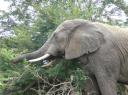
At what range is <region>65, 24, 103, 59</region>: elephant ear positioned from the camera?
6.89 meters

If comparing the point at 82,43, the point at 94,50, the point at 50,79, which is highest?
the point at 82,43

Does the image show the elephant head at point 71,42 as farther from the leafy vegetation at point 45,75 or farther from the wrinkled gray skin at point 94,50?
the leafy vegetation at point 45,75

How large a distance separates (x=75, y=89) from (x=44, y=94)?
26.1 inches

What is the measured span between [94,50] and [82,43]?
0.73 feet

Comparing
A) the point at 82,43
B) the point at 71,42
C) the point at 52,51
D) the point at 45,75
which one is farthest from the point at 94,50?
the point at 45,75

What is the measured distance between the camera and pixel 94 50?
689 cm

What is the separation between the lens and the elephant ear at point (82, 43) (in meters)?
6.89

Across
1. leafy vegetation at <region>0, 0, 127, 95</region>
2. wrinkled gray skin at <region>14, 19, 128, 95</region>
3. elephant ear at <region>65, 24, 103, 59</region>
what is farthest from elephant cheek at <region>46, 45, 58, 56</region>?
leafy vegetation at <region>0, 0, 127, 95</region>

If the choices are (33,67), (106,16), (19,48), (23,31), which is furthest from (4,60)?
(106,16)

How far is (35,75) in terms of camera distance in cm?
716

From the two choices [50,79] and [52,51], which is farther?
[50,79]

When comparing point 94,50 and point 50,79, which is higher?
point 94,50

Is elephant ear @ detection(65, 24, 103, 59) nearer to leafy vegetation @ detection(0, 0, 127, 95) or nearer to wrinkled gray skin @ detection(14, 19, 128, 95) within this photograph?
wrinkled gray skin @ detection(14, 19, 128, 95)

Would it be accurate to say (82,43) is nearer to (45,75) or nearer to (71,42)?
(71,42)
